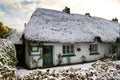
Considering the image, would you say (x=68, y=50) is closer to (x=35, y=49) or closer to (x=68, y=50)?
(x=68, y=50)

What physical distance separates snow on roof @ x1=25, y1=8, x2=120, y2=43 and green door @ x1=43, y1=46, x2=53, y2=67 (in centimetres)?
96

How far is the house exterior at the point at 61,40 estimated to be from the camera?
44.8 ft

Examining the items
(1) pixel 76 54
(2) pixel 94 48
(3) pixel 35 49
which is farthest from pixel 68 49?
(3) pixel 35 49

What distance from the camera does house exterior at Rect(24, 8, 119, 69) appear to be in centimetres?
1364

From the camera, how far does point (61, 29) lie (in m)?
15.8

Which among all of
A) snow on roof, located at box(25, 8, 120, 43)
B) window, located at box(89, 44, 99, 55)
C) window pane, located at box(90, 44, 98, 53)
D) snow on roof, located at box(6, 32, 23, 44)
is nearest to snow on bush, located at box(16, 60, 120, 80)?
snow on roof, located at box(25, 8, 120, 43)

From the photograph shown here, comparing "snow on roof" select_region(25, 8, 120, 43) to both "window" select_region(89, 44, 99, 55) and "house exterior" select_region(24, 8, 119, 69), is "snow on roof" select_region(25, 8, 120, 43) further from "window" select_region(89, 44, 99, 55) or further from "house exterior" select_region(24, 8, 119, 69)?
"window" select_region(89, 44, 99, 55)

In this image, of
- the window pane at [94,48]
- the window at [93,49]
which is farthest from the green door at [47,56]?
the window pane at [94,48]

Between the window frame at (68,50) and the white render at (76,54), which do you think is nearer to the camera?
the white render at (76,54)

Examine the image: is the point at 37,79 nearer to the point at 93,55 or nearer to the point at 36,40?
the point at 36,40

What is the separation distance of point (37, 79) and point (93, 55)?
10123 mm

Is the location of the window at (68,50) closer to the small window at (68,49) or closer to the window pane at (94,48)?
the small window at (68,49)

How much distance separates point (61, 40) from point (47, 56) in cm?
198

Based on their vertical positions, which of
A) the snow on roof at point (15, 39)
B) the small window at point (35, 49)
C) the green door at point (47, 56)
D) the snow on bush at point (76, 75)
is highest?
the snow on roof at point (15, 39)
